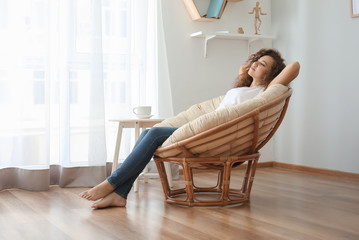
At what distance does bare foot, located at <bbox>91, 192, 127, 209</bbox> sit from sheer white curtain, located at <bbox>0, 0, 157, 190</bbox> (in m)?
0.81

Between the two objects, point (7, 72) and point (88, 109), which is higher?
point (7, 72)

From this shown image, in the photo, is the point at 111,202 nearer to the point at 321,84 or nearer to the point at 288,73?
the point at 288,73

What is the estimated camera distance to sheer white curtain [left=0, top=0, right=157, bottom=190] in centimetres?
304

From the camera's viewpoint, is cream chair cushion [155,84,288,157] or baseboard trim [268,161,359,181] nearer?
cream chair cushion [155,84,288,157]

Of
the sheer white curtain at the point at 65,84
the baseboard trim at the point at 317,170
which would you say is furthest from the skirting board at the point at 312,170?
the sheer white curtain at the point at 65,84

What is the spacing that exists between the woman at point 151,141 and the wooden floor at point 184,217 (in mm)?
80

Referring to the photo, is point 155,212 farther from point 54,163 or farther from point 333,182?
point 333,182

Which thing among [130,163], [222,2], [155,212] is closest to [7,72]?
[130,163]

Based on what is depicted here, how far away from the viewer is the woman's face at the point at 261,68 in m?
2.68

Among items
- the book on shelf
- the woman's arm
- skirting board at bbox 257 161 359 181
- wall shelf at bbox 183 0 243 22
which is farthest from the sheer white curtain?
skirting board at bbox 257 161 359 181

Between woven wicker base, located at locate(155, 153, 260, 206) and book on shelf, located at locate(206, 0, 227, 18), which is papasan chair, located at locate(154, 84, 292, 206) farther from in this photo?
book on shelf, located at locate(206, 0, 227, 18)

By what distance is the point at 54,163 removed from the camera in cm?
328

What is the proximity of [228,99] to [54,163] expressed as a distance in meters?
1.41

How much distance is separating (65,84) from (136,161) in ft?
3.66
